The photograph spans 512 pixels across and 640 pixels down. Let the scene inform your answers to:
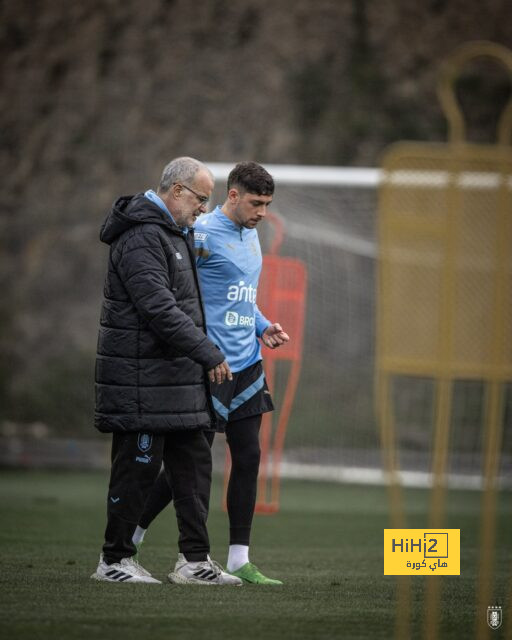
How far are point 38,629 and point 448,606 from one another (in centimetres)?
159

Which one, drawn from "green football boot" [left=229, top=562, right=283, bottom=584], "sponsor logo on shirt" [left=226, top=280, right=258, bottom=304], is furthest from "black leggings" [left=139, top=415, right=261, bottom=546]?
"sponsor logo on shirt" [left=226, top=280, right=258, bottom=304]

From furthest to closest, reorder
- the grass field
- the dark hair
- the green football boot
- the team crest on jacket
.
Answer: the dark hair, the green football boot, the team crest on jacket, the grass field

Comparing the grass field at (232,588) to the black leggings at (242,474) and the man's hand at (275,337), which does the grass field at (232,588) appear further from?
the man's hand at (275,337)

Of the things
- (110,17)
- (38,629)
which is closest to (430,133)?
(110,17)

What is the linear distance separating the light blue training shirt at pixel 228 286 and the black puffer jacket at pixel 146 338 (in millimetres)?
428

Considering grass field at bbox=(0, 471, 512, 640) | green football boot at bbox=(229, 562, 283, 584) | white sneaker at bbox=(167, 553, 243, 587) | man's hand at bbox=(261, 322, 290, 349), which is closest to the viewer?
grass field at bbox=(0, 471, 512, 640)

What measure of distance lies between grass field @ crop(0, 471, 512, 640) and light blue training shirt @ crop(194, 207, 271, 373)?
3.21 ft

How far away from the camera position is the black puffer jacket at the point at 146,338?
498cm

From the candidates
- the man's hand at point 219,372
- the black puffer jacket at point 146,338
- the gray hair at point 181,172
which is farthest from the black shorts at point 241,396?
the gray hair at point 181,172

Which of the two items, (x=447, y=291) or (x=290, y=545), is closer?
(x=447, y=291)

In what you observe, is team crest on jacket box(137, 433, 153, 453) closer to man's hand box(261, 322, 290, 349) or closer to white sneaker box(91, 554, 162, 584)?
white sneaker box(91, 554, 162, 584)

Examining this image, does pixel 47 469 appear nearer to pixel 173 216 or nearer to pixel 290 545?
pixel 290 545

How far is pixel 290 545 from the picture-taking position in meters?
7.32

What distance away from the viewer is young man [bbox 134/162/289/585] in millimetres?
5559
